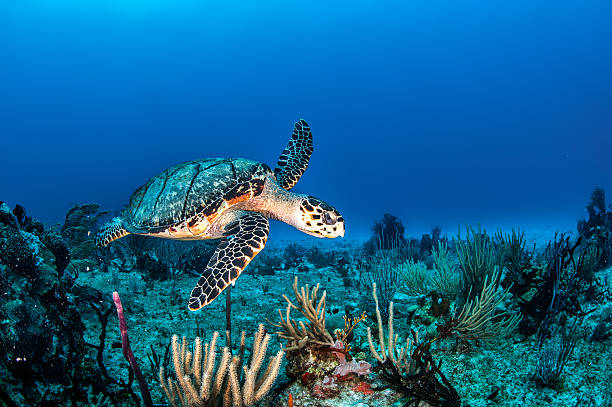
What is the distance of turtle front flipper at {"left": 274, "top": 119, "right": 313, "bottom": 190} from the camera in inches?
239

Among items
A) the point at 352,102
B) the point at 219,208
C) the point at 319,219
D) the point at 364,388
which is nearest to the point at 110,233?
the point at 219,208

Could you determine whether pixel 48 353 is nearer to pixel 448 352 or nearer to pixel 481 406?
pixel 481 406

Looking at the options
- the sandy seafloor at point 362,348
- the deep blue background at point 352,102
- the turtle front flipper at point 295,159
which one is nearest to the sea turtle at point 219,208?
the turtle front flipper at point 295,159

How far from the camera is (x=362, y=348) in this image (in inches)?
158

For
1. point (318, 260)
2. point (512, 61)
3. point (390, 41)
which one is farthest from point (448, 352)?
point (512, 61)

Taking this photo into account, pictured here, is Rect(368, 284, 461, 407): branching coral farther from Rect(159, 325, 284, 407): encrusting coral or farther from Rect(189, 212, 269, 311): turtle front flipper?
Rect(189, 212, 269, 311): turtle front flipper

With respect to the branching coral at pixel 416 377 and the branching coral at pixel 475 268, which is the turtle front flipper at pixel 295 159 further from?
the branching coral at pixel 416 377

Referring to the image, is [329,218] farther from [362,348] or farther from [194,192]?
[194,192]

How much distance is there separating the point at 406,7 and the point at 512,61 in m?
47.7

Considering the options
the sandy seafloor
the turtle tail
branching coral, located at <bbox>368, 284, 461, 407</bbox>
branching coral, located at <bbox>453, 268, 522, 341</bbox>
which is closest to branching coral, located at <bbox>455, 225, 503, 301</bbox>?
branching coral, located at <bbox>453, 268, 522, 341</bbox>

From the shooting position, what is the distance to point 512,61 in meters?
118

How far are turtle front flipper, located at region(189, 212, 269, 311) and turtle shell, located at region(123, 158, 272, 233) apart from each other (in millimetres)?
487

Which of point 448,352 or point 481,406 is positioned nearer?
point 481,406

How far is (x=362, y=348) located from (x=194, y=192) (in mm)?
3409
